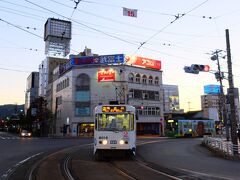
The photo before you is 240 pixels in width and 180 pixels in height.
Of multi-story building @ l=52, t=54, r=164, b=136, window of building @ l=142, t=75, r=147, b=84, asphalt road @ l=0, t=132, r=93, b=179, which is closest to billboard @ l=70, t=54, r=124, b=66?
multi-story building @ l=52, t=54, r=164, b=136

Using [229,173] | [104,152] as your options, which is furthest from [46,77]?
[229,173]

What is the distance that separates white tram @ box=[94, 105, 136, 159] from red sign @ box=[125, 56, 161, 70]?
2048 inches

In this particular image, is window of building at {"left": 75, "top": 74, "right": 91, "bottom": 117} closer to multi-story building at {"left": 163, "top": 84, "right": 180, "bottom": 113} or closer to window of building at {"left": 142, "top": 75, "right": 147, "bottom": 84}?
window of building at {"left": 142, "top": 75, "right": 147, "bottom": 84}

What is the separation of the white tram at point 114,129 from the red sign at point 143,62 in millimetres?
52015

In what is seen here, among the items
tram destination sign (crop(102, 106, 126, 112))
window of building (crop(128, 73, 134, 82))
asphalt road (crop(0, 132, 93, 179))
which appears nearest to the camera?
asphalt road (crop(0, 132, 93, 179))

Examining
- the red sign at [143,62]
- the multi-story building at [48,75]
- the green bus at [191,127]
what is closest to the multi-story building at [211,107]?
the red sign at [143,62]

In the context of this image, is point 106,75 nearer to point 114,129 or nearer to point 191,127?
point 191,127

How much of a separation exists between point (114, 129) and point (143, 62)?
55.9 meters

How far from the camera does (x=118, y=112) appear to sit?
18.9 m

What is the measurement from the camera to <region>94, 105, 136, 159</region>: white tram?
18.4 metres

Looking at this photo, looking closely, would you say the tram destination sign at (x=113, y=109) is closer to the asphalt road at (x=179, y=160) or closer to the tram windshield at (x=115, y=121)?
the tram windshield at (x=115, y=121)

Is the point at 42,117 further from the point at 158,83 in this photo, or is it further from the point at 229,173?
the point at 229,173

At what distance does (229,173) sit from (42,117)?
67.3 meters

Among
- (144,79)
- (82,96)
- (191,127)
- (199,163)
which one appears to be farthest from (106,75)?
(199,163)
